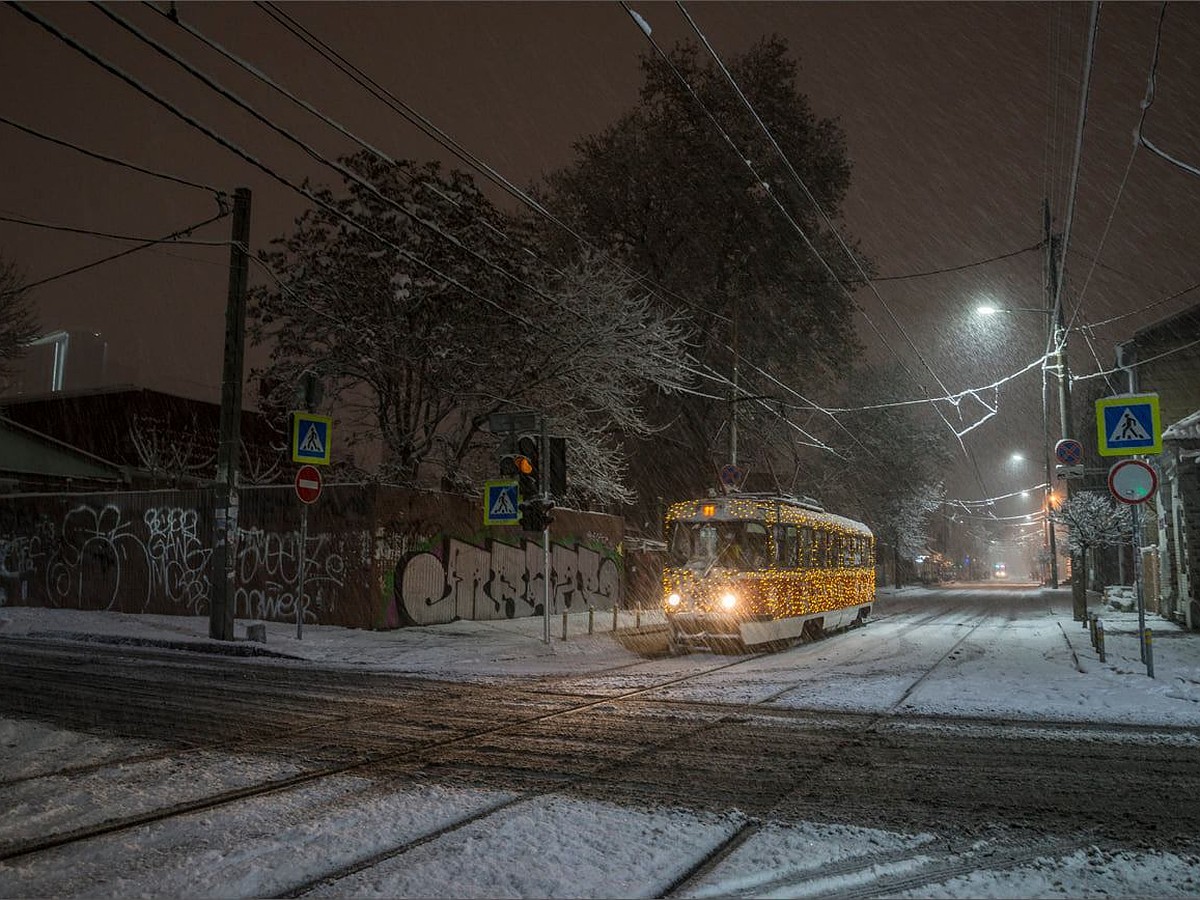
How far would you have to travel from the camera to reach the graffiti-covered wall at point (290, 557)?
746 inches

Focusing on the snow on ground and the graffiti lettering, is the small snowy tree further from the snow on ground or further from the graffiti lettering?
the snow on ground

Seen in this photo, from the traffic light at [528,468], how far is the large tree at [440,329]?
4.65 m

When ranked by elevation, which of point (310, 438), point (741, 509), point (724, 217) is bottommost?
point (741, 509)

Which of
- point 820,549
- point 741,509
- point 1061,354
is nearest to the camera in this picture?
point 741,509

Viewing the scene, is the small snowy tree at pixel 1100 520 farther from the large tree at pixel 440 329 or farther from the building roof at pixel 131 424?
the building roof at pixel 131 424

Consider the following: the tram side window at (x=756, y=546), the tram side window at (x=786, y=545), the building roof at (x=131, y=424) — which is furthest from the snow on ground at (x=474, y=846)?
the building roof at (x=131, y=424)

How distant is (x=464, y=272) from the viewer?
21.2 m

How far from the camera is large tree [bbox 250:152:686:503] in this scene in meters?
20.7

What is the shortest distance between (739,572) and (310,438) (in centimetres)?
805

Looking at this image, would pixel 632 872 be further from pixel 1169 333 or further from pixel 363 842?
pixel 1169 333

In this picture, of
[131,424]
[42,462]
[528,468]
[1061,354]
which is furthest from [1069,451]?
[131,424]

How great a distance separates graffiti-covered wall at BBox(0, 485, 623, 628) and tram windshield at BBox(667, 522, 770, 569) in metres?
6.26

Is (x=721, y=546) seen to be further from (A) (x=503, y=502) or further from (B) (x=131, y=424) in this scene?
(B) (x=131, y=424)

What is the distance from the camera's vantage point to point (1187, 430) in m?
20.0
